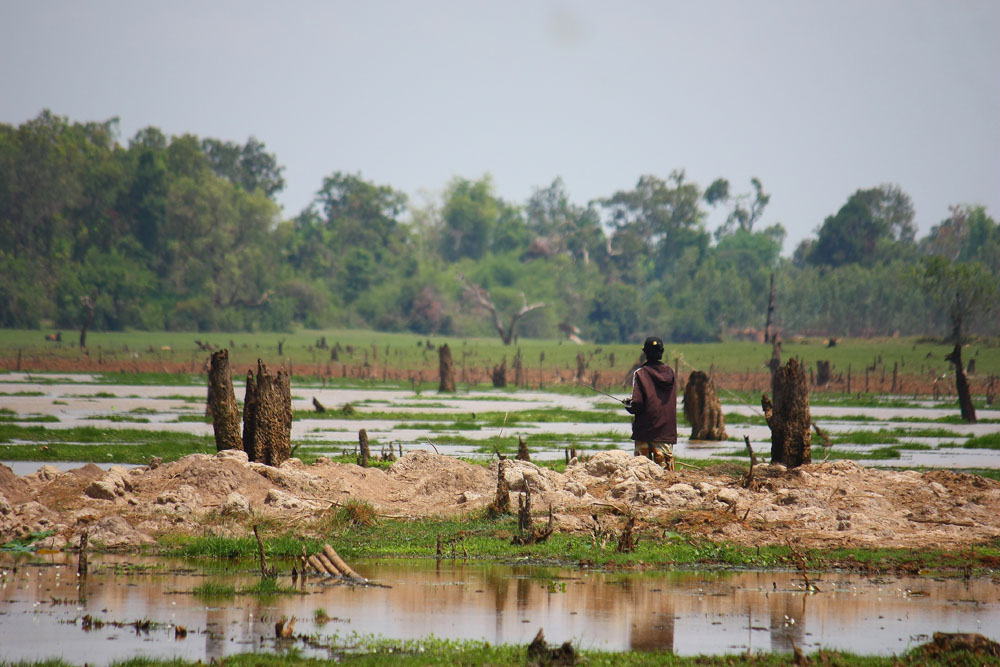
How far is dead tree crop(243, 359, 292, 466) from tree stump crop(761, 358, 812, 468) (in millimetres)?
8236

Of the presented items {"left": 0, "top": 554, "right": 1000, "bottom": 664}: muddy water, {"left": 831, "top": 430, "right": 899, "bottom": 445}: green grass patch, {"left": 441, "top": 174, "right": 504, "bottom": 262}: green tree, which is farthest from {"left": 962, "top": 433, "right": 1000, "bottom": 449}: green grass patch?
{"left": 441, "top": 174, "right": 504, "bottom": 262}: green tree

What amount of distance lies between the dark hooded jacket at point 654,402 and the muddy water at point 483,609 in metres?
3.92

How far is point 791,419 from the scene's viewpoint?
19.3m

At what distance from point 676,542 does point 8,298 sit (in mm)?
86666

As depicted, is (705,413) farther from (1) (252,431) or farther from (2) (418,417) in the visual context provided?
(1) (252,431)

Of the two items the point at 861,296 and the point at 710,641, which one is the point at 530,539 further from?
the point at 861,296

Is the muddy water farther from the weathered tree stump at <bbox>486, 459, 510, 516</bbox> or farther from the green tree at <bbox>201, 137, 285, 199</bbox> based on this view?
the green tree at <bbox>201, 137, 285, 199</bbox>

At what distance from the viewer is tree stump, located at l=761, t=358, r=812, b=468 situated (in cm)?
1911

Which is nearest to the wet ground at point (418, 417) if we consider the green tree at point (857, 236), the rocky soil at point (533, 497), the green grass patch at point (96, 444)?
the green grass patch at point (96, 444)

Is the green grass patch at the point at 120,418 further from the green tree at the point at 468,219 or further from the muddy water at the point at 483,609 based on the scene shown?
the green tree at the point at 468,219

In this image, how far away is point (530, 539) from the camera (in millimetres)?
15062

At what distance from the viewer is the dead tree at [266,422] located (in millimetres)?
18922

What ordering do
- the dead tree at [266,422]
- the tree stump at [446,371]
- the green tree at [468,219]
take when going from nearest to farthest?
the dead tree at [266,422]
the tree stump at [446,371]
the green tree at [468,219]

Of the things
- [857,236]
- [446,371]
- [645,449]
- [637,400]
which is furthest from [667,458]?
[857,236]
